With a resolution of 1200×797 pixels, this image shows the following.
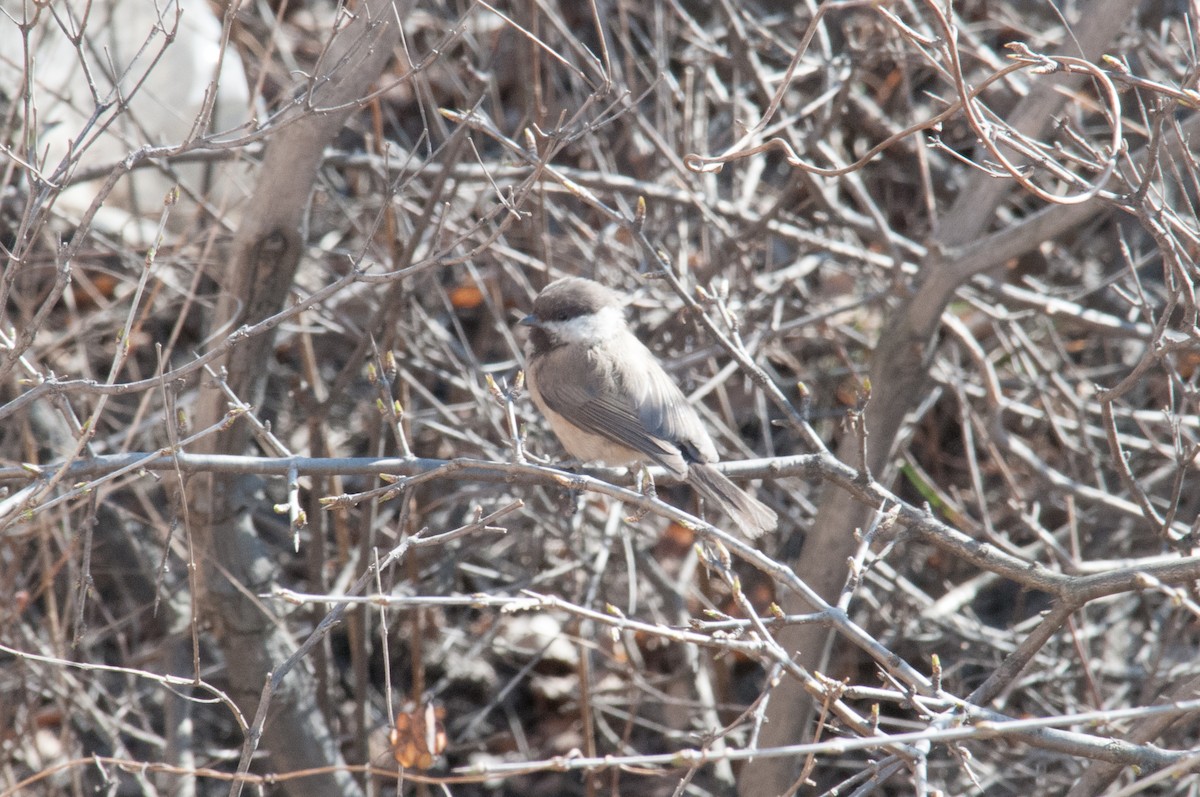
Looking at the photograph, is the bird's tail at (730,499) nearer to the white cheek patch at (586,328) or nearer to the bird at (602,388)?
the bird at (602,388)

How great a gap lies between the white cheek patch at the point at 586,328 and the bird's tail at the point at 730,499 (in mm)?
778

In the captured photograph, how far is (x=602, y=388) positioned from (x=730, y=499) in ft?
2.48

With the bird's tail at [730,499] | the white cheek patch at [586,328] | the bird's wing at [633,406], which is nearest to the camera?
the bird's tail at [730,499]

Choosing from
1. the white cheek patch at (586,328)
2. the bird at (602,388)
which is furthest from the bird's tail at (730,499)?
the white cheek patch at (586,328)

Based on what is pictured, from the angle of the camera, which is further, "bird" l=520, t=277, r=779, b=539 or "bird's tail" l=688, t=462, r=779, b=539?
"bird" l=520, t=277, r=779, b=539

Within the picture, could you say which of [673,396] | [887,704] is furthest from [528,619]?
[673,396]

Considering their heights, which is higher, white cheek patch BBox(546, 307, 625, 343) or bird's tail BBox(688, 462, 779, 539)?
white cheek patch BBox(546, 307, 625, 343)

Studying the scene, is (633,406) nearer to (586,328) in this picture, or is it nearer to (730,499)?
(586,328)

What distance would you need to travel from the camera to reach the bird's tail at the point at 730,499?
3.57 metres

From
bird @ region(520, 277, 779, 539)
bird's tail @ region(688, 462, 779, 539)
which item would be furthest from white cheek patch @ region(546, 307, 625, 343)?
bird's tail @ region(688, 462, 779, 539)

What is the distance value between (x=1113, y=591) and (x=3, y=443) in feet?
13.9

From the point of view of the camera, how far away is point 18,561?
3791 mm

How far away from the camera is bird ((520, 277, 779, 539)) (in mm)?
3912

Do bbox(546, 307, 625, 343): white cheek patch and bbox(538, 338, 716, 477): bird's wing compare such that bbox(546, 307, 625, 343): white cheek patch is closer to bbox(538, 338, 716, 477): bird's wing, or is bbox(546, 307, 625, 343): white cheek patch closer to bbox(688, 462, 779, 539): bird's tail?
bbox(538, 338, 716, 477): bird's wing
